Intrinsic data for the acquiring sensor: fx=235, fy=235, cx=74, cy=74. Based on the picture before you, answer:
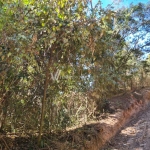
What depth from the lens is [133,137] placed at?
6.57 metres

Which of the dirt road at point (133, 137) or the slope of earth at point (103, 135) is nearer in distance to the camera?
the slope of earth at point (103, 135)

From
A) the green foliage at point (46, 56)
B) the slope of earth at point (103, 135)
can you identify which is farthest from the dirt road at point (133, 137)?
the green foliage at point (46, 56)

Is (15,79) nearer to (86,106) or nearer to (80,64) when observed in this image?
(80,64)

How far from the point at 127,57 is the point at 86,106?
5.34 meters

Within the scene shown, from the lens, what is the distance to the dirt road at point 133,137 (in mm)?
5852

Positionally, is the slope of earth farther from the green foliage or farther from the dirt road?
the green foliage

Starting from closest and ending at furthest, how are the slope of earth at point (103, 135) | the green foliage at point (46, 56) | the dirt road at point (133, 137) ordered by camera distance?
1. the green foliage at point (46, 56)
2. the slope of earth at point (103, 135)
3. the dirt road at point (133, 137)

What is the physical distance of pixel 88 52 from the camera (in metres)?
4.20

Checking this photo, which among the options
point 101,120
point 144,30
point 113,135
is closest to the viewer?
point 113,135

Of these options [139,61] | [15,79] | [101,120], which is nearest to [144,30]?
[139,61]

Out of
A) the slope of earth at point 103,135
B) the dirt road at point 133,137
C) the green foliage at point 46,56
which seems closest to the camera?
the green foliage at point 46,56

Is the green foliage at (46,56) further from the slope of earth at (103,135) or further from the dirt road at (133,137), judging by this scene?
the dirt road at (133,137)

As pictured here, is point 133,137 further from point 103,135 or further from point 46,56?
point 46,56

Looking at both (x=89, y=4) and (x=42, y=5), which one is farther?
(x=89, y=4)
